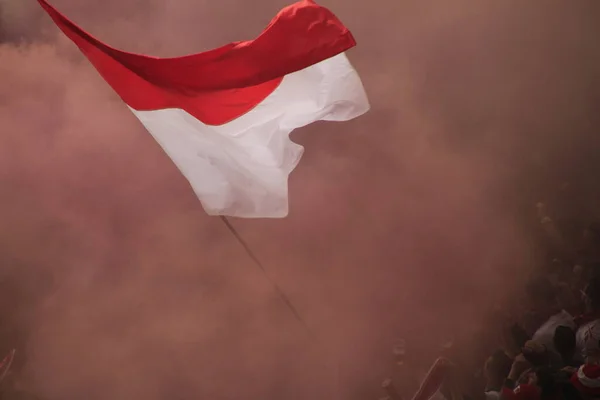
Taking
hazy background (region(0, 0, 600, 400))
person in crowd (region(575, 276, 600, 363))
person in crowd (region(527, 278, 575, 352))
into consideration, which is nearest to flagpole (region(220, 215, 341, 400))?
hazy background (region(0, 0, 600, 400))

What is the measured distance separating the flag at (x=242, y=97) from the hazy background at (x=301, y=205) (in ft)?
2.69

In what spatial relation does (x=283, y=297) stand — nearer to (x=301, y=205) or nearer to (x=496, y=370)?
(x=301, y=205)

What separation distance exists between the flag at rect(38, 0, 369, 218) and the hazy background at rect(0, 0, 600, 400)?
0.82m

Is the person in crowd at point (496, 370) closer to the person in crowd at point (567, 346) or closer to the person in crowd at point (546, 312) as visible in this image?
the person in crowd at point (546, 312)

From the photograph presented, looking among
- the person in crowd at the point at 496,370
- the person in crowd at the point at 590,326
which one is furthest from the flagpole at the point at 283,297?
the person in crowd at the point at 590,326

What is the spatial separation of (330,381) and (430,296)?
2.25 feet

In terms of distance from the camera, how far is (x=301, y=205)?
338 centimetres

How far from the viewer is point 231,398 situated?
10.3 ft

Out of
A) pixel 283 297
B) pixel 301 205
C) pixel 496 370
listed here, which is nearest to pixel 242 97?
pixel 301 205

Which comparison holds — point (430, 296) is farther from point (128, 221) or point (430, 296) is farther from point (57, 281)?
point (57, 281)

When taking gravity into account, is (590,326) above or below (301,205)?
below

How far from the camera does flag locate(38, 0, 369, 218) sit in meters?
2.29

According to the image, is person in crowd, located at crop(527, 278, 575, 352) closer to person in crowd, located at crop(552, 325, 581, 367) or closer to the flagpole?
person in crowd, located at crop(552, 325, 581, 367)

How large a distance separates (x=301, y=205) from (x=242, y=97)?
38.4 inches
